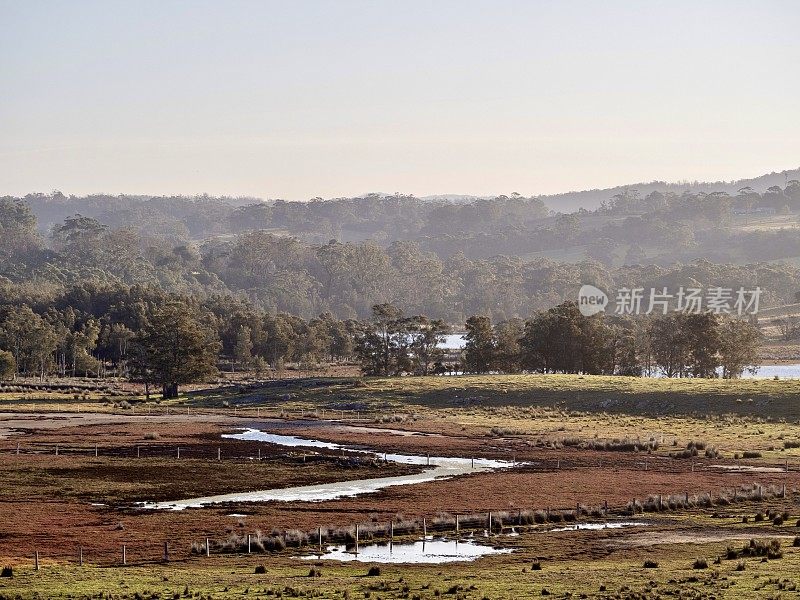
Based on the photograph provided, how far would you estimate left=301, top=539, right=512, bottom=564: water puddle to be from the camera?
4278 centimetres

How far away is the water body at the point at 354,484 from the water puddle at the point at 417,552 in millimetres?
13420

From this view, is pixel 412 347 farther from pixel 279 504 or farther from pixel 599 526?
pixel 599 526

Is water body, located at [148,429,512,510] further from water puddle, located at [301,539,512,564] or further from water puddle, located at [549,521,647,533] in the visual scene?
water puddle, located at [549,521,647,533]

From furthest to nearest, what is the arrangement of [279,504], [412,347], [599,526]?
[412,347] → [279,504] → [599,526]

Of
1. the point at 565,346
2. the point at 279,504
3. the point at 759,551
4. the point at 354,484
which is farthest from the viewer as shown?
the point at 565,346

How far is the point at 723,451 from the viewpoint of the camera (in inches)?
3236

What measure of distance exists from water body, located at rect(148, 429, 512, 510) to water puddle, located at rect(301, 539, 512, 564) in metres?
13.4

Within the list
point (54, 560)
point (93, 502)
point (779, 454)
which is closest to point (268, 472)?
point (93, 502)

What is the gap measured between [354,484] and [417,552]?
21865 mm

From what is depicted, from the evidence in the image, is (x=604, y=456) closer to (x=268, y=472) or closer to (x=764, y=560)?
(x=268, y=472)

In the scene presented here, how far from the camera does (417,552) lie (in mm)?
44438

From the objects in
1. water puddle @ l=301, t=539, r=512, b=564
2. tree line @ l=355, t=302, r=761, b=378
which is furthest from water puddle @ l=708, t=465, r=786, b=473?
tree line @ l=355, t=302, r=761, b=378

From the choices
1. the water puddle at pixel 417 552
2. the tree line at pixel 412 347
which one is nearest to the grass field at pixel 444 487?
the water puddle at pixel 417 552

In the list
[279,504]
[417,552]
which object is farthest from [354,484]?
[417,552]
